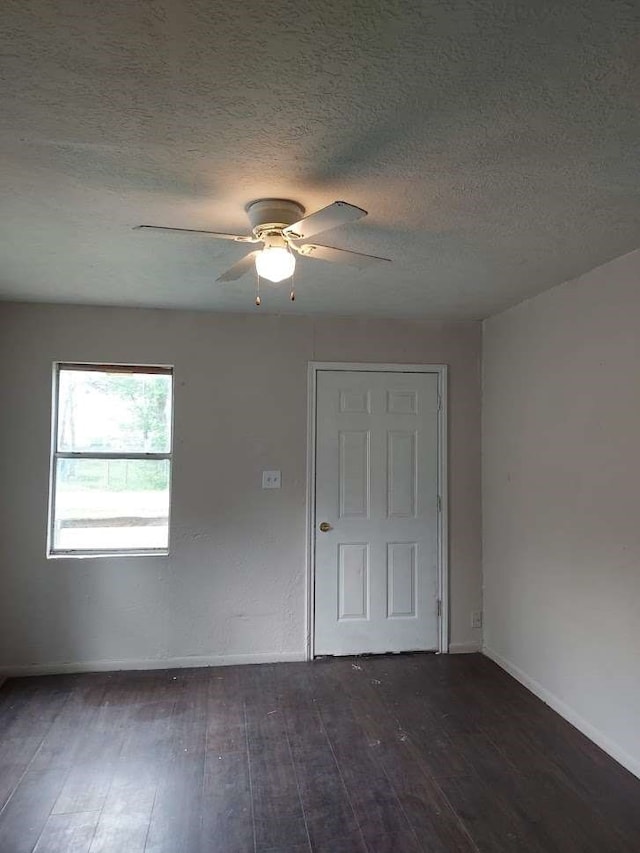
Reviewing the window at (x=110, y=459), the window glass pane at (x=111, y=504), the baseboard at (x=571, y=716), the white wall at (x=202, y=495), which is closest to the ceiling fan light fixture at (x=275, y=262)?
the white wall at (x=202, y=495)

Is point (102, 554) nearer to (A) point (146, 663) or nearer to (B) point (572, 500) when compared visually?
(A) point (146, 663)

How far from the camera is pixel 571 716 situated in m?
2.91

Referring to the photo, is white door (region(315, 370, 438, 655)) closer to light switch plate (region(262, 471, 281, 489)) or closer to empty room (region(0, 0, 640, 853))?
empty room (region(0, 0, 640, 853))

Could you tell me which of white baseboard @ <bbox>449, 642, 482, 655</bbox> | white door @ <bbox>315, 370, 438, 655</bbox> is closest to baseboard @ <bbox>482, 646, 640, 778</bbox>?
white baseboard @ <bbox>449, 642, 482, 655</bbox>

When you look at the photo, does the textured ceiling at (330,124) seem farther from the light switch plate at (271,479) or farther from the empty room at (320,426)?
the light switch plate at (271,479)

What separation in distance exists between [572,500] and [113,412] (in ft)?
9.27

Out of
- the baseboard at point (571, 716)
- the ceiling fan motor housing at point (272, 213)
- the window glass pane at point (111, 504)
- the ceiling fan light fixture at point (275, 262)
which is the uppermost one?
the ceiling fan motor housing at point (272, 213)

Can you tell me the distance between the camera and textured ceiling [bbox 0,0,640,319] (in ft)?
3.76

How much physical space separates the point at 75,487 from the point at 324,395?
1.74 metres

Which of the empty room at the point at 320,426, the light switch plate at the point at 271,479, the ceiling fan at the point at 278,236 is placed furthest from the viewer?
the light switch plate at the point at 271,479

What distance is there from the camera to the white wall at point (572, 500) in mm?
2547

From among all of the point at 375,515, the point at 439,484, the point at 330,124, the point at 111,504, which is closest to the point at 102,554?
the point at 111,504

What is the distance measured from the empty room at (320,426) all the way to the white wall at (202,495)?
0.02m

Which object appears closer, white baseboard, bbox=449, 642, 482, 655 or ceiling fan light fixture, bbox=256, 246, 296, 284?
ceiling fan light fixture, bbox=256, 246, 296, 284
